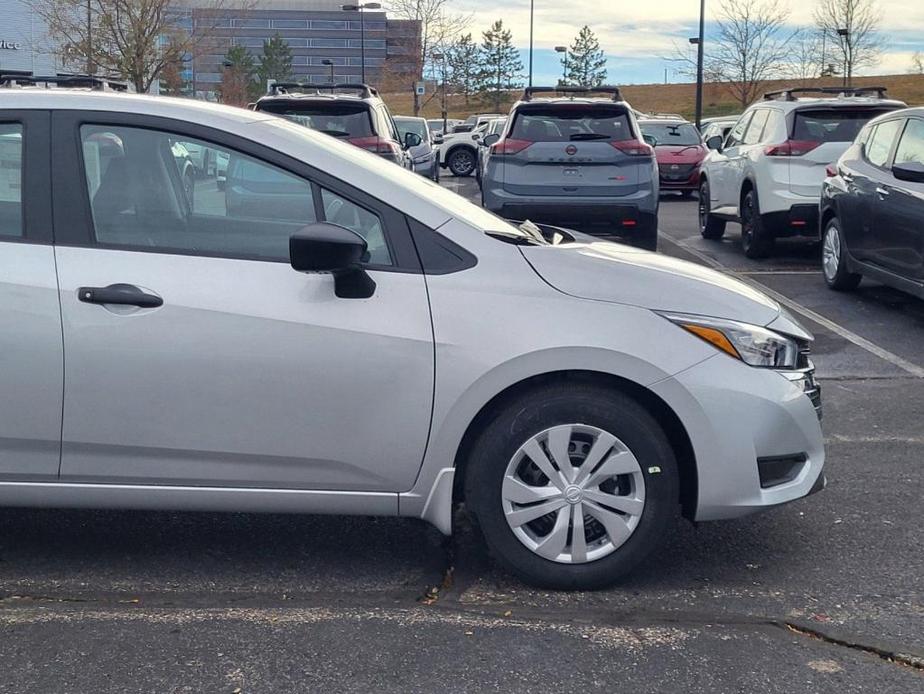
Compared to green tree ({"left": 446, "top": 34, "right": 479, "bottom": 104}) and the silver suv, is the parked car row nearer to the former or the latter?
the silver suv

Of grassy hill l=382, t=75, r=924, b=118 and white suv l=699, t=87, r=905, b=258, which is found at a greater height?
grassy hill l=382, t=75, r=924, b=118

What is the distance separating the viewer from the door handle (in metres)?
3.87

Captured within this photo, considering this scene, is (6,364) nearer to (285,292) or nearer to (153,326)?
(153,326)

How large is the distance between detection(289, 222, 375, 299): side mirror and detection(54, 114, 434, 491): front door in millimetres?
64

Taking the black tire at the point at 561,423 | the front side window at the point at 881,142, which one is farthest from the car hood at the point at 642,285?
the front side window at the point at 881,142

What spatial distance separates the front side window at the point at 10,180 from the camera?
4027 mm

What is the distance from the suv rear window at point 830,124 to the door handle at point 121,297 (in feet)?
31.5

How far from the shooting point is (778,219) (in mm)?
12281

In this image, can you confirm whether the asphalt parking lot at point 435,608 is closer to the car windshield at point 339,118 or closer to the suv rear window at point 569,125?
the suv rear window at point 569,125

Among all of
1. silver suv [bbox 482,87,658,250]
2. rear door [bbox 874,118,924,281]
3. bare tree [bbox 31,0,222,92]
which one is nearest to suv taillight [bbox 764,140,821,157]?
silver suv [bbox 482,87,658,250]

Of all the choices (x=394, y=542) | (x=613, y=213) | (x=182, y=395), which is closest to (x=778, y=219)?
(x=613, y=213)

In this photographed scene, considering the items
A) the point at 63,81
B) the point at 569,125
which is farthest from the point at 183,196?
the point at 569,125

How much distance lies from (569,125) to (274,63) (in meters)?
70.2

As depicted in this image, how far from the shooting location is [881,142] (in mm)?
9633
